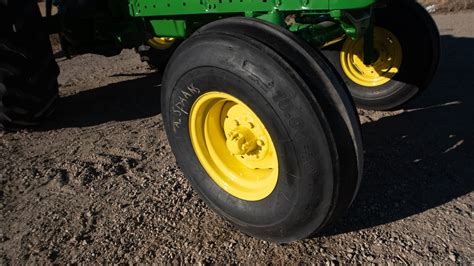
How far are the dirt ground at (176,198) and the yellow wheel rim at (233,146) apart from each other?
26 centimetres

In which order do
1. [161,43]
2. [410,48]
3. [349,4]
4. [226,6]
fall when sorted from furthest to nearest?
[161,43]
[410,48]
[226,6]
[349,4]

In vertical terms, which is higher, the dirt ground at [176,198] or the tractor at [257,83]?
the tractor at [257,83]

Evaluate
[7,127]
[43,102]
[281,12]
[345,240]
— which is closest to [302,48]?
[281,12]

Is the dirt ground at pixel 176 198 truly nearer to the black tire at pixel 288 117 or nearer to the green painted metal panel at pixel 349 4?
the black tire at pixel 288 117

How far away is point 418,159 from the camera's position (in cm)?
278

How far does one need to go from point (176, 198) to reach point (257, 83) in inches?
42.9

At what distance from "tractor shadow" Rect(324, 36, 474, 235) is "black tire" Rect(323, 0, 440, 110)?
0.23m

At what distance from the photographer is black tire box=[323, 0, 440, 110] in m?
3.13

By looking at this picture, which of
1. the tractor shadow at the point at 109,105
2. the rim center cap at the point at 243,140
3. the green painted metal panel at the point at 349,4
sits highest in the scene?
the green painted metal panel at the point at 349,4

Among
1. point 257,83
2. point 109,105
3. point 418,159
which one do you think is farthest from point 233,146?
point 109,105

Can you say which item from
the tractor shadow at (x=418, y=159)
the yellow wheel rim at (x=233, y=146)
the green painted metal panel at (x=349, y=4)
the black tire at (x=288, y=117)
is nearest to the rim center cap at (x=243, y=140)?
the yellow wheel rim at (x=233, y=146)

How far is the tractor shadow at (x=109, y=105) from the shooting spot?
12.6ft

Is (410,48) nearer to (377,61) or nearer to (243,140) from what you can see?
(377,61)

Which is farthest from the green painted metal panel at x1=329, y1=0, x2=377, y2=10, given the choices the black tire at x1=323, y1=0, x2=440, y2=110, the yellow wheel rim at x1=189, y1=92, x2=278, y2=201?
the black tire at x1=323, y1=0, x2=440, y2=110
